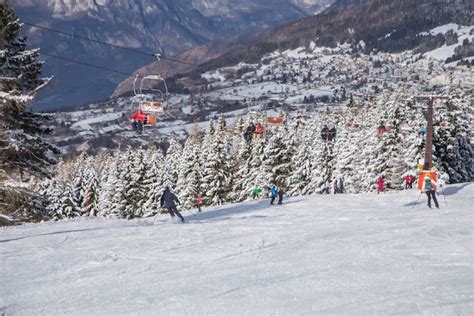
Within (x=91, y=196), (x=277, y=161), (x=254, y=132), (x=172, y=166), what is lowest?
(x=91, y=196)

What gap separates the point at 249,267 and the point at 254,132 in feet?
109

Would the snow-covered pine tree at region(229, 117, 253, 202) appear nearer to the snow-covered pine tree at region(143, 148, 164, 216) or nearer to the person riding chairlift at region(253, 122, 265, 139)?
the person riding chairlift at region(253, 122, 265, 139)

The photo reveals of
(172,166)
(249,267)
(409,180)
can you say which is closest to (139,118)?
(249,267)

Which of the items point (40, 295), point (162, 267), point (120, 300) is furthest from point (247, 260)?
point (40, 295)

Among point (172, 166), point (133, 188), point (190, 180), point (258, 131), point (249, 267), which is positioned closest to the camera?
point (249, 267)

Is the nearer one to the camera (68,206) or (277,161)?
(277,161)

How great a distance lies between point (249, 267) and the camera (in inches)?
571

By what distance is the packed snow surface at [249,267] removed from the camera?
11.5m

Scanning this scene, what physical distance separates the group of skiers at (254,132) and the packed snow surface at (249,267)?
24.9 metres

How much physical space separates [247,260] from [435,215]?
1148 centimetres

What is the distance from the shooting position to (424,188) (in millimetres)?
24656

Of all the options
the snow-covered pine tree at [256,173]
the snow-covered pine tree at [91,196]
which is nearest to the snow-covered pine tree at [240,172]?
the snow-covered pine tree at [256,173]

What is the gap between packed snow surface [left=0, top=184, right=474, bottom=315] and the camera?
1152 cm

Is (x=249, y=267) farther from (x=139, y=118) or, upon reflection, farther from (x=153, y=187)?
(x=153, y=187)
